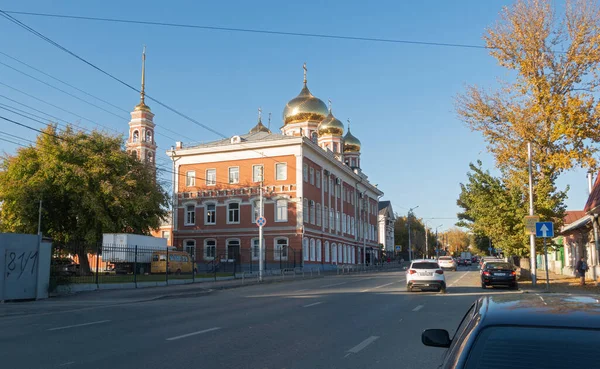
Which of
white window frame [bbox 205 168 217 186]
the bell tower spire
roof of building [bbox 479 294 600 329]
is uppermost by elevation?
the bell tower spire

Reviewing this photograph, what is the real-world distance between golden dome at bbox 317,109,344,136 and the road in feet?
215

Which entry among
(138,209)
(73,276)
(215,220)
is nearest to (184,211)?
(215,220)

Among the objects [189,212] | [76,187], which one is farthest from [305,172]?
[76,187]

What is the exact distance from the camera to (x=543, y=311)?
11.3 ft

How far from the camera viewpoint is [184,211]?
206 ft

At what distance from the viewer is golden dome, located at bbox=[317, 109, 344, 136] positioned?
272 feet

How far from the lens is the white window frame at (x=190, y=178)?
2479 inches

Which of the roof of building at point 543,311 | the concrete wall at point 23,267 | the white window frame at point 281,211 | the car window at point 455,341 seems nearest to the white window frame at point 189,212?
the white window frame at point 281,211

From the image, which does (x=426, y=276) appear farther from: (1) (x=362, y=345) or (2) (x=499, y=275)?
(1) (x=362, y=345)

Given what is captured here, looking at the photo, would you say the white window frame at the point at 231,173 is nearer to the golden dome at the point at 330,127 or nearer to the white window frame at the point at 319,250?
the white window frame at the point at 319,250

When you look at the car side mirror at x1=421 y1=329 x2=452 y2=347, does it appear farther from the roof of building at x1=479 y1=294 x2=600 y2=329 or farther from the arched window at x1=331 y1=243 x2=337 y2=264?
the arched window at x1=331 y1=243 x2=337 y2=264

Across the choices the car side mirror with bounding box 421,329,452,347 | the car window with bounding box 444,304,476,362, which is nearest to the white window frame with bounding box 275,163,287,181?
the car side mirror with bounding box 421,329,452,347

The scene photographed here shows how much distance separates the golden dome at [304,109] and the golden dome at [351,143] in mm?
16858

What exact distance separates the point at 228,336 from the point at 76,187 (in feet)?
106
